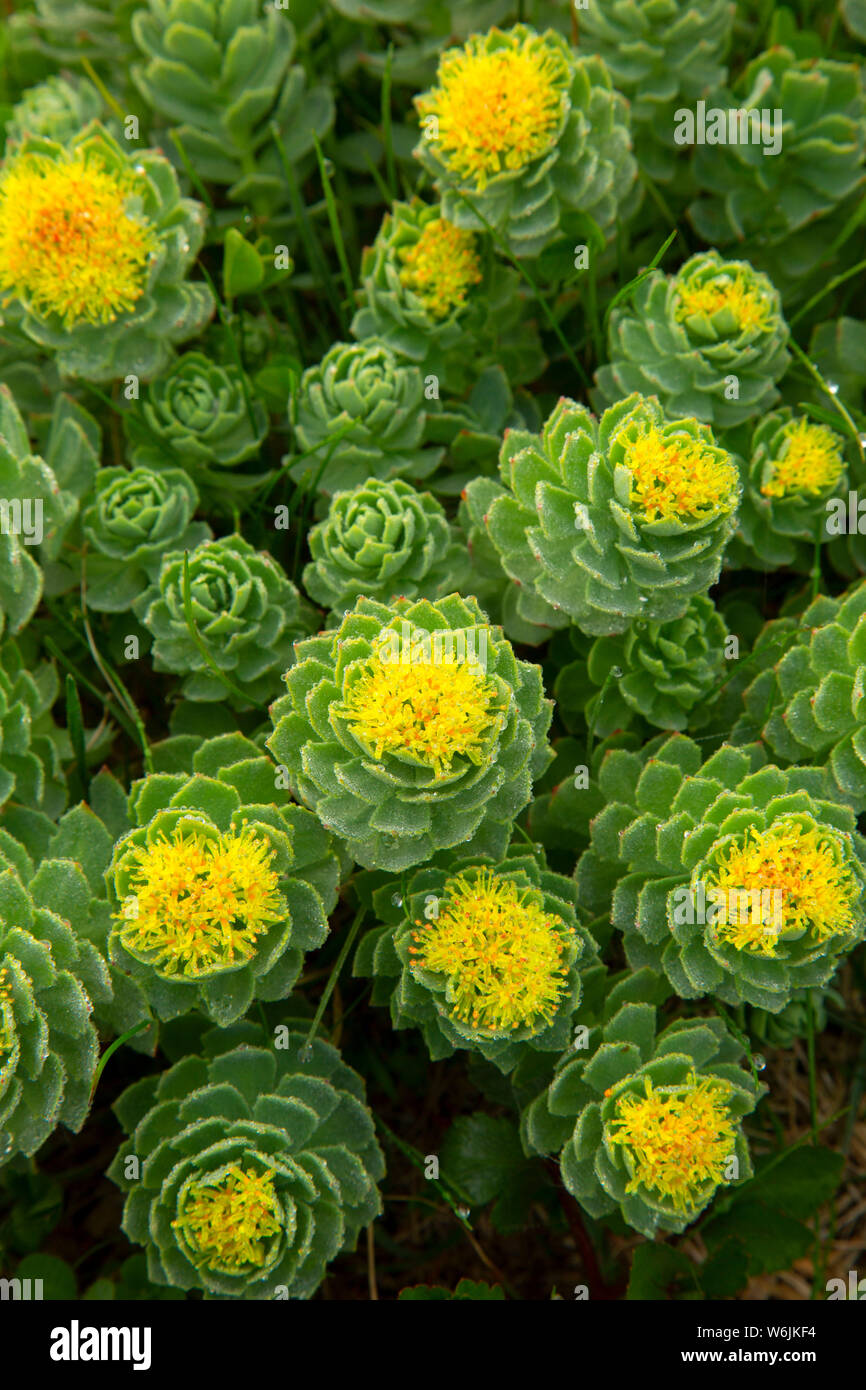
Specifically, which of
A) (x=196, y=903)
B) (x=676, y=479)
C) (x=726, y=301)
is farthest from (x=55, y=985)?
(x=726, y=301)

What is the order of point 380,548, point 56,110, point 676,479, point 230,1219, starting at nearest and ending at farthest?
point 230,1219 < point 676,479 < point 380,548 < point 56,110

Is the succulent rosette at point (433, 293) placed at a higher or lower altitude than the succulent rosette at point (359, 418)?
higher

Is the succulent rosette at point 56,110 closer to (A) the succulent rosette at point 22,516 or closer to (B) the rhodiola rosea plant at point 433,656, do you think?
(B) the rhodiola rosea plant at point 433,656

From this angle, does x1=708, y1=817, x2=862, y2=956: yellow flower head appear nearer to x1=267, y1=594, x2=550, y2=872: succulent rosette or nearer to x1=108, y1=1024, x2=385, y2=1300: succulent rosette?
x1=267, y1=594, x2=550, y2=872: succulent rosette

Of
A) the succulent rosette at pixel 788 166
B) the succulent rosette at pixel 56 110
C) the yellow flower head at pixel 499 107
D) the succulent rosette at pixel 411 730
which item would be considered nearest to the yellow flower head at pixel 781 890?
the succulent rosette at pixel 411 730

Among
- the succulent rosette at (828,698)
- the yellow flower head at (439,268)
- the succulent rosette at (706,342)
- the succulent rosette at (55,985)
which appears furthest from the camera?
the yellow flower head at (439,268)

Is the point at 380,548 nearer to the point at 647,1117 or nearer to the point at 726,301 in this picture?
the point at 726,301
